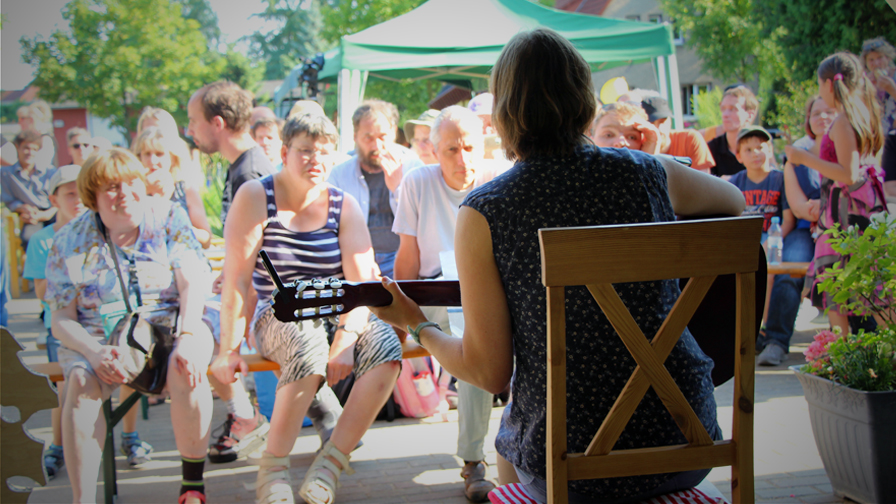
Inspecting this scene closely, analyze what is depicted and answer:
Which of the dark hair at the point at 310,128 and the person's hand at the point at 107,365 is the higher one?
the dark hair at the point at 310,128

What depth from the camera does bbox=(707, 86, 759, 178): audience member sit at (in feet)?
17.2

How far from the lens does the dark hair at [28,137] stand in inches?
221

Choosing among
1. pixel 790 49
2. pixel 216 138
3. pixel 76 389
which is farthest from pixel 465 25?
pixel 790 49

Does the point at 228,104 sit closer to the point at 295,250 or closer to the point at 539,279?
the point at 295,250

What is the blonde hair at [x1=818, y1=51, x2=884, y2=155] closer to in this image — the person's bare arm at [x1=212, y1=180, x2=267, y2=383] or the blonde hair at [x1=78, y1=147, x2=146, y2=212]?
the person's bare arm at [x1=212, y1=180, x2=267, y2=383]

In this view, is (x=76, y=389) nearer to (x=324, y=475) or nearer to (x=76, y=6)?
(x=324, y=475)

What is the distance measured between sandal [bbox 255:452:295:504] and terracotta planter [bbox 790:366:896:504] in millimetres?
2177

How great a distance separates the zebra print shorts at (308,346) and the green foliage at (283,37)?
55118 mm

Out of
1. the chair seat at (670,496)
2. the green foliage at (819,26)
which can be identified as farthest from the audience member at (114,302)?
the green foliage at (819,26)

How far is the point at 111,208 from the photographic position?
8.90ft

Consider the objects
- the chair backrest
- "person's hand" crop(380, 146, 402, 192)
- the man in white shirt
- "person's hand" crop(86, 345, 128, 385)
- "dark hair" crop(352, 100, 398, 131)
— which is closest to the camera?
the chair backrest

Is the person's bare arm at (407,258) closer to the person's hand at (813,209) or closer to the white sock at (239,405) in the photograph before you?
the white sock at (239,405)

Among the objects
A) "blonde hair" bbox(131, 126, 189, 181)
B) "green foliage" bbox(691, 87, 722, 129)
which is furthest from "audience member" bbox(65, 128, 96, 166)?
"green foliage" bbox(691, 87, 722, 129)

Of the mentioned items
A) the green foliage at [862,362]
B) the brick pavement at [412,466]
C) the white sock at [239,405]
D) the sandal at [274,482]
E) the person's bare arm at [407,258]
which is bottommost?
the brick pavement at [412,466]
